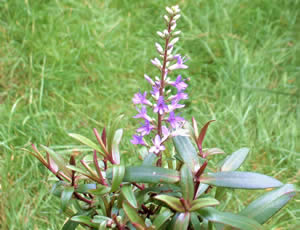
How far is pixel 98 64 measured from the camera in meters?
3.78

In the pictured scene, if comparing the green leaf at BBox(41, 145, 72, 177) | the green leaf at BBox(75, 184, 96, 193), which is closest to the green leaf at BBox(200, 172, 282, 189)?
the green leaf at BBox(75, 184, 96, 193)

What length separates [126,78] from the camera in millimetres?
3764

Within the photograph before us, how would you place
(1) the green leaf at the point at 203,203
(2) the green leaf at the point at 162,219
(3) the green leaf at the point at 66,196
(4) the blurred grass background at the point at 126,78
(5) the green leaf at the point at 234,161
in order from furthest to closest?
(4) the blurred grass background at the point at 126,78 < (5) the green leaf at the point at 234,161 < (3) the green leaf at the point at 66,196 < (2) the green leaf at the point at 162,219 < (1) the green leaf at the point at 203,203

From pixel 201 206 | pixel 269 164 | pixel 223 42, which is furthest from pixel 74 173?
pixel 223 42

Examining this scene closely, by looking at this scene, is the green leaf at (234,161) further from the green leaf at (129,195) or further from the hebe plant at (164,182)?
the green leaf at (129,195)

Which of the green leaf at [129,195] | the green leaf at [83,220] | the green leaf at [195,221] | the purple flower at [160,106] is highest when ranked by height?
the purple flower at [160,106]

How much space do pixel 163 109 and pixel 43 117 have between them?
195 centimetres

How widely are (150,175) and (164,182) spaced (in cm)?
6

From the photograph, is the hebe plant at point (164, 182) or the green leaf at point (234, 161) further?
the green leaf at point (234, 161)

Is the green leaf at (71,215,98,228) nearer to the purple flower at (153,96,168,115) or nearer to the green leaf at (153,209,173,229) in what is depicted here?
the green leaf at (153,209,173,229)

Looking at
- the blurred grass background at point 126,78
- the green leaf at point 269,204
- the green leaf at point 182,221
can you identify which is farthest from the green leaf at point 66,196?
the blurred grass background at point 126,78

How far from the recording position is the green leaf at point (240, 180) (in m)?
1.55

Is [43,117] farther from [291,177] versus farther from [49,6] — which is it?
[291,177]

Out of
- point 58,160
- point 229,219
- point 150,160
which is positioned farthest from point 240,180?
point 58,160
